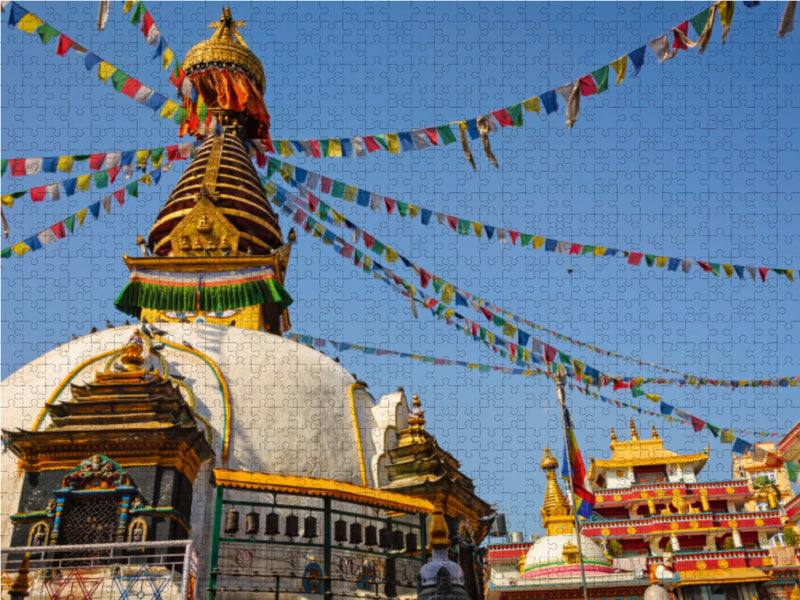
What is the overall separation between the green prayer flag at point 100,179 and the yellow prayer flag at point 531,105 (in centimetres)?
840

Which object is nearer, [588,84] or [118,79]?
[588,84]

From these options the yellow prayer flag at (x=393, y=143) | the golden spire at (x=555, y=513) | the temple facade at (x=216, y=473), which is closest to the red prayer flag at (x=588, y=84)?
the yellow prayer flag at (x=393, y=143)

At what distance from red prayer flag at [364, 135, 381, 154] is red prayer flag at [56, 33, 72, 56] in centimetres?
489

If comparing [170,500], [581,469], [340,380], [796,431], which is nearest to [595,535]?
[796,431]

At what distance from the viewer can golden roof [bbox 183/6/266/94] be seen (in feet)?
77.3

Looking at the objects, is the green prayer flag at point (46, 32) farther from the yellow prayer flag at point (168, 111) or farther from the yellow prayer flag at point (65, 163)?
the yellow prayer flag at point (168, 111)

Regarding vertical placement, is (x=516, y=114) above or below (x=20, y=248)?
below

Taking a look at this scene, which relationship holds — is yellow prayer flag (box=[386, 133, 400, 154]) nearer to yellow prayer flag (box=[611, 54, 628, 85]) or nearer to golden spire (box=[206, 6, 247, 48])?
yellow prayer flag (box=[611, 54, 628, 85])

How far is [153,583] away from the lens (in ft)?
27.2

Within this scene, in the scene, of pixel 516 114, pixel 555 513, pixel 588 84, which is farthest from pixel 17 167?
pixel 555 513

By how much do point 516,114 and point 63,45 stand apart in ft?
24.0

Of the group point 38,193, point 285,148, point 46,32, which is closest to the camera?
point 46,32

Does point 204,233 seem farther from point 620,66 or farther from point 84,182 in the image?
point 620,66

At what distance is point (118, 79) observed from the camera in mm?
13727
